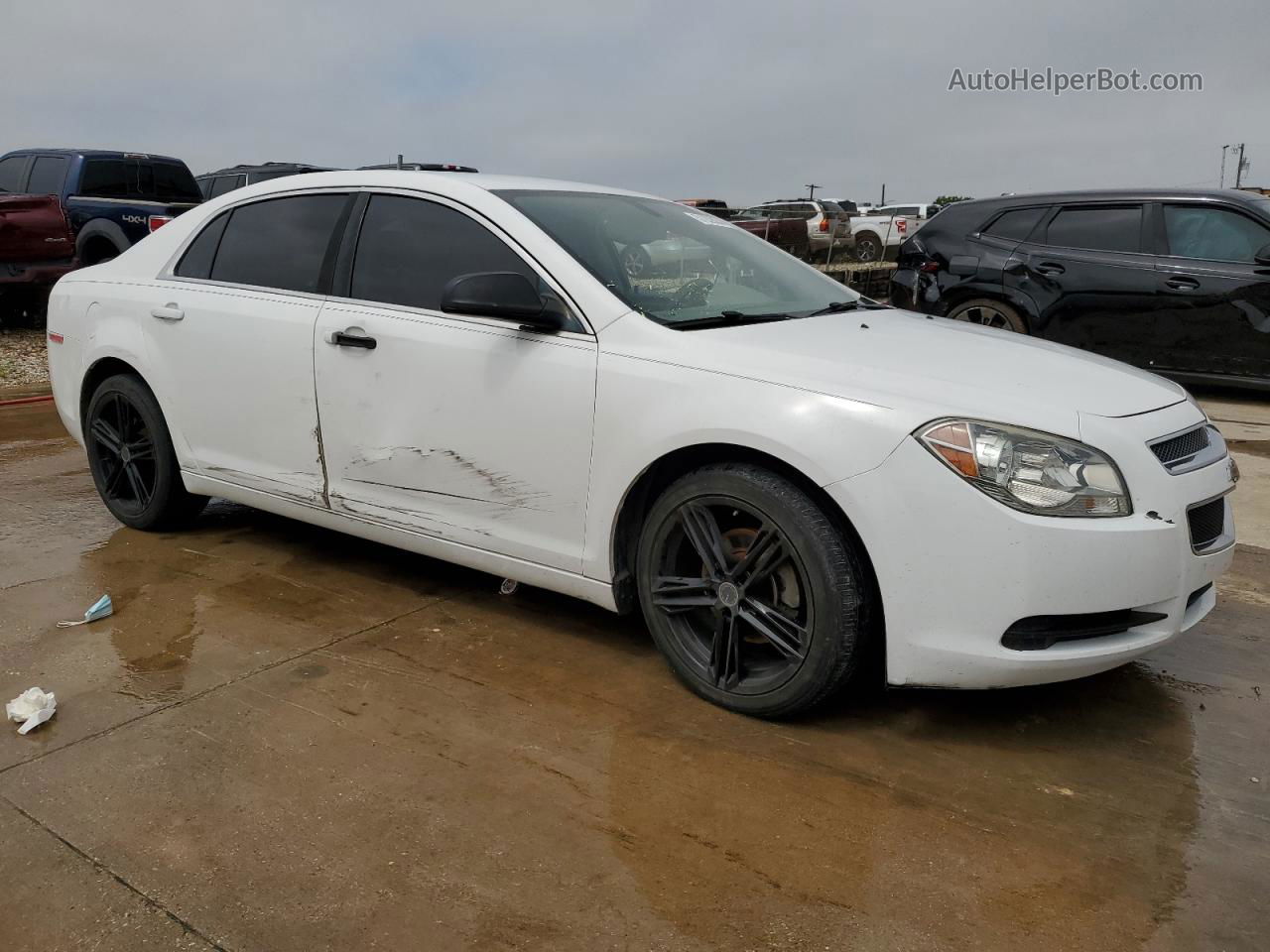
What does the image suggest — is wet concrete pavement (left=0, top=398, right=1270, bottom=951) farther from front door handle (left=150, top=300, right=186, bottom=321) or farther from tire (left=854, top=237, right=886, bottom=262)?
tire (left=854, top=237, right=886, bottom=262)

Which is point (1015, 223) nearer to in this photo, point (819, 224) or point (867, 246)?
point (819, 224)

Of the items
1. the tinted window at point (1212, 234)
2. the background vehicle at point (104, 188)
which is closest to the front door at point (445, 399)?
the tinted window at point (1212, 234)

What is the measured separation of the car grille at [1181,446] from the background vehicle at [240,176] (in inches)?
484

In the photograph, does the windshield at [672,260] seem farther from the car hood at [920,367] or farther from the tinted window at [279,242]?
the tinted window at [279,242]

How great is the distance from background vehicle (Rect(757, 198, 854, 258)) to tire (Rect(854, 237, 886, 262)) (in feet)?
1.42

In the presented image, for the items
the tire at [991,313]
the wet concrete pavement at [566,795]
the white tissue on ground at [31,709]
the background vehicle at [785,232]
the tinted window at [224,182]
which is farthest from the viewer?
the background vehicle at [785,232]

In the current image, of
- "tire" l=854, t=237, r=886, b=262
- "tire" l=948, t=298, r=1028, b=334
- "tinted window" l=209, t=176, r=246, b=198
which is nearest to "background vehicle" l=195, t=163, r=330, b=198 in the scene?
"tinted window" l=209, t=176, r=246, b=198

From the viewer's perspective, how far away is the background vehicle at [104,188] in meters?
12.0

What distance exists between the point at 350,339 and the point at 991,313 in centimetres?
611

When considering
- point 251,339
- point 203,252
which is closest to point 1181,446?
point 251,339

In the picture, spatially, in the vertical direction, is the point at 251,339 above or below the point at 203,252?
below

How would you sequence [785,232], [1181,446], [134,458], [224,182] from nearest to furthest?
[1181,446], [134,458], [224,182], [785,232]

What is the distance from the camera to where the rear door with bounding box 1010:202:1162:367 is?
7992mm

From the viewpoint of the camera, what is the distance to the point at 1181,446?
9.95ft
